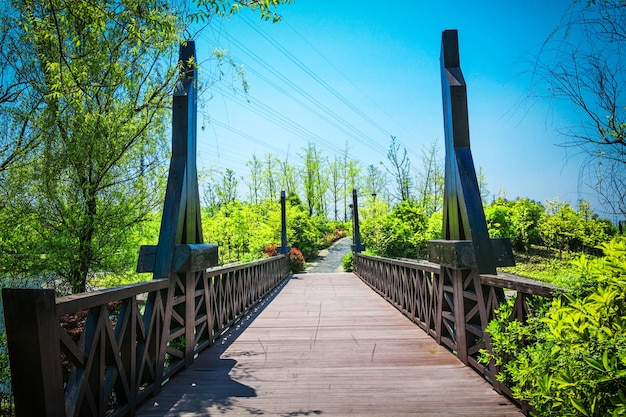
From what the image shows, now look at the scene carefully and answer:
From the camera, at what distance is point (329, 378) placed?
336 cm

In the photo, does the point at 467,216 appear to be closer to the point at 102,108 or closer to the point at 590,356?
the point at 590,356

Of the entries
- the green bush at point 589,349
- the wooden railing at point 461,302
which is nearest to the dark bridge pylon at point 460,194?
the wooden railing at point 461,302

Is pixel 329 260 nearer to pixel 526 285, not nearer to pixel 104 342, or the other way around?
pixel 526 285

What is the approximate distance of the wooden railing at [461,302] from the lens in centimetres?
257

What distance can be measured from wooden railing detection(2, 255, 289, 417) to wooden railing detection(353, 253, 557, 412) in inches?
97.3

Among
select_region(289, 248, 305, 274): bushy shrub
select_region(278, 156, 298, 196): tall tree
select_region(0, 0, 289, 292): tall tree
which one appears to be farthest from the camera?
select_region(278, 156, 298, 196): tall tree

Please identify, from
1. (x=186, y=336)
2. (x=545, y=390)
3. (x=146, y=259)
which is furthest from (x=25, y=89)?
(x=545, y=390)

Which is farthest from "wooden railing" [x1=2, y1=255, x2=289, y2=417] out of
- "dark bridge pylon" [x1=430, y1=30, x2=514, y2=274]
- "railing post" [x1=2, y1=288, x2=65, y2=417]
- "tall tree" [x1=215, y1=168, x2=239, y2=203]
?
"tall tree" [x1=215, y1=168, x2=239, y2=203]

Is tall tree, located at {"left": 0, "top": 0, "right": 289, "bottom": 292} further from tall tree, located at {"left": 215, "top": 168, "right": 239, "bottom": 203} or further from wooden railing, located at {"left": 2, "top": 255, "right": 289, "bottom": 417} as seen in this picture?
tall tree, located at {"left": 215, "top": 168, "right": 239, "bottom": 203}

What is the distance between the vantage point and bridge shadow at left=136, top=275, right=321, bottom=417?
8.77 ft

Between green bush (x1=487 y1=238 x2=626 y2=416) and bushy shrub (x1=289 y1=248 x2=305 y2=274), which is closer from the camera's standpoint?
green bush (x1=487 y1=238 x2=626 y2=416)

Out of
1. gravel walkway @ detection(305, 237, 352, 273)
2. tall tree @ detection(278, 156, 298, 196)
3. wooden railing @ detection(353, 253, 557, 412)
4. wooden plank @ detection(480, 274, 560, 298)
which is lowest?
gravel walkway @ detection(305, 237, 352, 273)

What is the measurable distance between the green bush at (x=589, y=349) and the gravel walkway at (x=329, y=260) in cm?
2008

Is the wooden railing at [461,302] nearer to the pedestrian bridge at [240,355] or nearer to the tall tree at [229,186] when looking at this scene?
the pedestrian bridge at [240,355]
